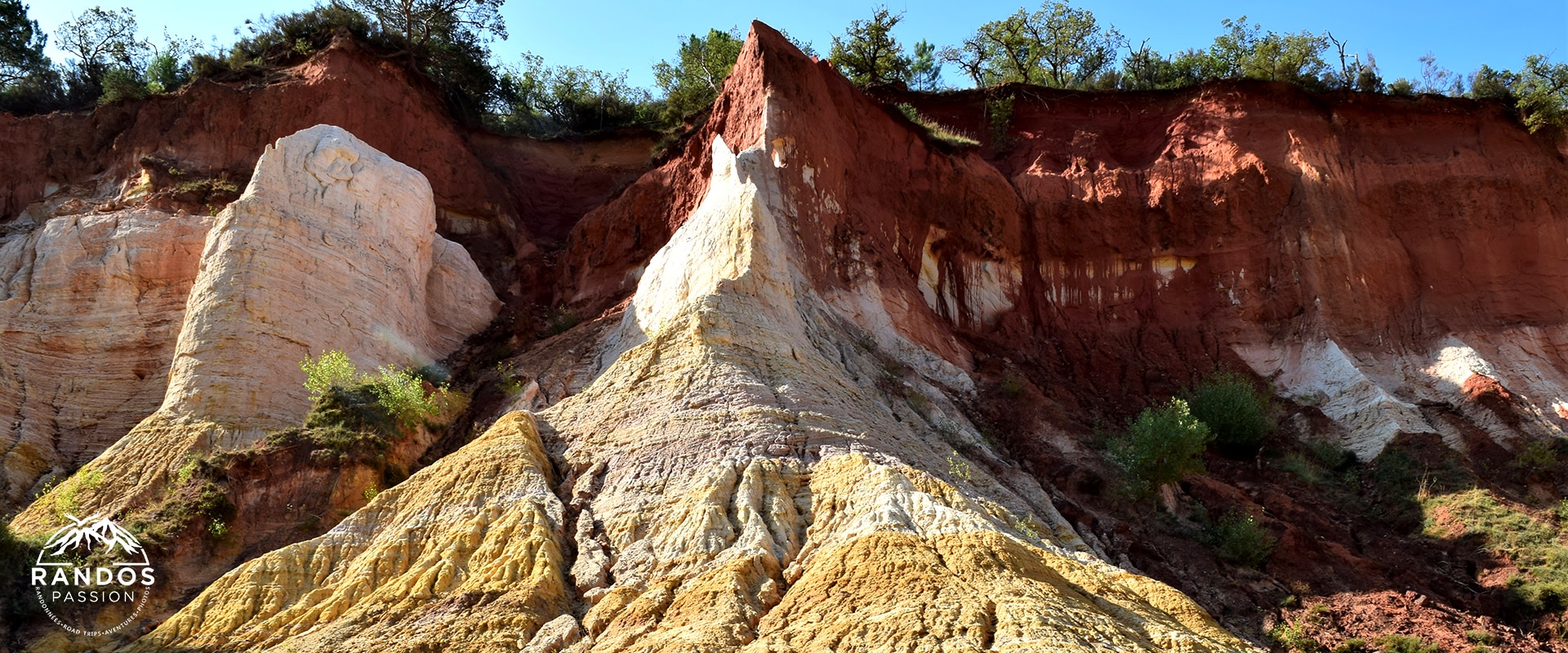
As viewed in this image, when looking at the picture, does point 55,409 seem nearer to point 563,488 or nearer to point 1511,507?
point 563,488

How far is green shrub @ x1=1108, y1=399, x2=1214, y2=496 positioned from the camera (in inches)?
738

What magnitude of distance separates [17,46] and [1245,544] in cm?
3550

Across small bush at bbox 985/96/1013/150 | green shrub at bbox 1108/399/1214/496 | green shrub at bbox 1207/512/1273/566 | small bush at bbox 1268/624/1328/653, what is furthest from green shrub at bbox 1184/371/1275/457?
small bush at bbox 985/96/1013/150

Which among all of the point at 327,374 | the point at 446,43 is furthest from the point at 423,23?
the point at 327,374

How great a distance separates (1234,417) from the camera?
2284 cm

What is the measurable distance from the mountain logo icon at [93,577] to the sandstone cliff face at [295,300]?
4.15ft

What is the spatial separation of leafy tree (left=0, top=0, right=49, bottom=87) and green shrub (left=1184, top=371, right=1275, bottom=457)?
32.7 metres

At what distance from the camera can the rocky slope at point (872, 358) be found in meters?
13.7

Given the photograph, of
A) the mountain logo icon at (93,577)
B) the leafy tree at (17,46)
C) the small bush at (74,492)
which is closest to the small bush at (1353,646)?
the mountain logo icon at (93,577)

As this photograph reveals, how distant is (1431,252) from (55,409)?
98.2 ft

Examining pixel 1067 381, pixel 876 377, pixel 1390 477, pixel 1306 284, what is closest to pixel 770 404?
pixel 876 377

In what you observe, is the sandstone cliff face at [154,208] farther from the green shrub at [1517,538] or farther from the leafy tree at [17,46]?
the green shrub at [1517,538]

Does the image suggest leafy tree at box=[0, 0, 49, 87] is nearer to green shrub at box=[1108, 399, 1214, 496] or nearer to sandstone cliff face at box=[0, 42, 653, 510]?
sandstone cliff face at box=[0, 42, 653, 510]

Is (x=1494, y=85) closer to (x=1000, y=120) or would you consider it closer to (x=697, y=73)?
(x=1000, y=120)
